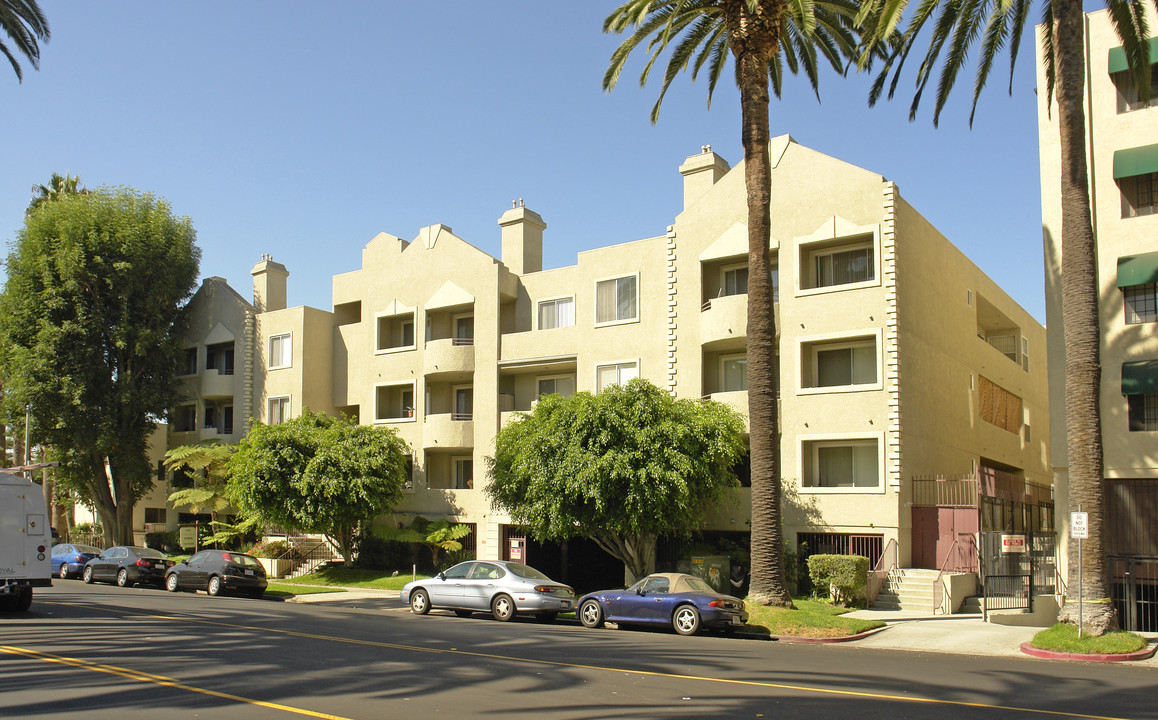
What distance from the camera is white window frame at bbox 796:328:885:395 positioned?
85.8ft

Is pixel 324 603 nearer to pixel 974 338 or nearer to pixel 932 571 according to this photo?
pixel 932 571

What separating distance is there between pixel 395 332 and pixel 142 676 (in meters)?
28.4

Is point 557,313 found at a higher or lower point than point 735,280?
lower

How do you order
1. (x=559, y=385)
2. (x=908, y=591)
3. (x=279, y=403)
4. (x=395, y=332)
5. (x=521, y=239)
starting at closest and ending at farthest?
1. (x=908, y=591)
2. (x=559, y=385)
3. (x=521, y=239)
4. (x=395, y=332)
5. (x=279, y=403)

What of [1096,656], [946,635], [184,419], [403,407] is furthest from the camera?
[184,419]

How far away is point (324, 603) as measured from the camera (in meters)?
28.0

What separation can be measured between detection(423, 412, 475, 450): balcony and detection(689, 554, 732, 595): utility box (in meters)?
11.8

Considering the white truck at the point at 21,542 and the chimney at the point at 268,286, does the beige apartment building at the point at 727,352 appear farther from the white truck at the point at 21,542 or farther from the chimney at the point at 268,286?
the white truck at the point at 21,542

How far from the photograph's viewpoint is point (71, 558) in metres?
34.7

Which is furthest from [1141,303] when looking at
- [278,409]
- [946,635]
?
[278,409]

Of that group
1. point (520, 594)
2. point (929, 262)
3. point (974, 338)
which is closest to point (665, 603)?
point (520, 594)

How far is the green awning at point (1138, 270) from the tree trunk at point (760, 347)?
26.1 feet

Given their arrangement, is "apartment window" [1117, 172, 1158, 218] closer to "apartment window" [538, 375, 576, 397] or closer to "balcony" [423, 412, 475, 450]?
"apartment window" [538, 375, 576, 397]

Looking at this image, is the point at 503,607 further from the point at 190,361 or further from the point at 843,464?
the point at 190,361
